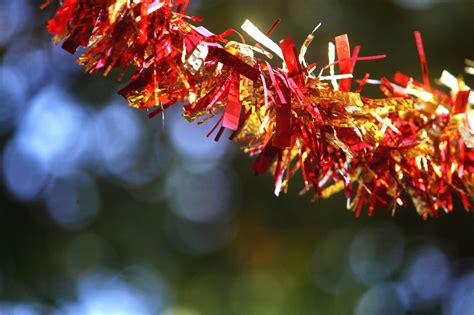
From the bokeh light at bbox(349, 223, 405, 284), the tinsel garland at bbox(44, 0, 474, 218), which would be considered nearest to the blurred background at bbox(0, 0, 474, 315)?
the bokeh light at bbox(349, 223, 405, 284)

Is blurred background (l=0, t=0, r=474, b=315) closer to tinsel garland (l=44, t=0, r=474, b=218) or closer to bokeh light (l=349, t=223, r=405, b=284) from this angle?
bokeh light (l=349, t=223, r=405, b=284)

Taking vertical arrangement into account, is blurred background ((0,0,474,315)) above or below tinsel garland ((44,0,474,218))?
below

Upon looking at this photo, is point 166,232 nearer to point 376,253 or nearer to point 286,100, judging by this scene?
point 376,253

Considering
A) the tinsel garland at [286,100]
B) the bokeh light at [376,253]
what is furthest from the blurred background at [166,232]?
the tinsel garland at [286,100]

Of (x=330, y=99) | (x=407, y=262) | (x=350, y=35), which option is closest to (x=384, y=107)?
(x=330, y=99)

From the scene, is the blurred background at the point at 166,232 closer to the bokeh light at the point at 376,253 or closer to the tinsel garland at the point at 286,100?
the bokeh light at the point at 376,253

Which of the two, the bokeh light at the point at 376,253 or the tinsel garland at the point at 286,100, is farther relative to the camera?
the bokeh light at the point at 376,253
